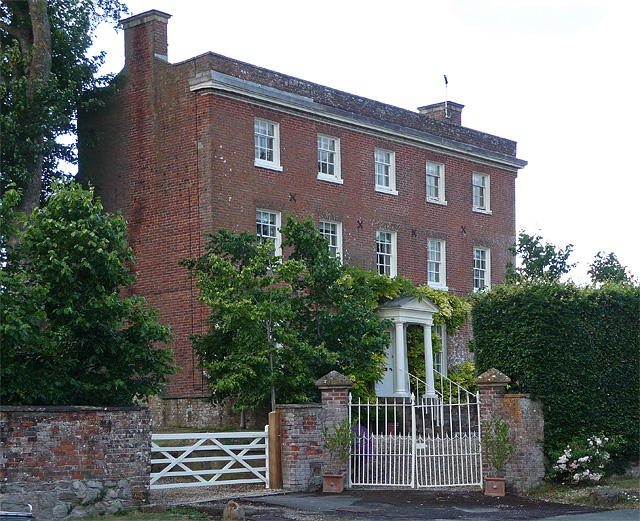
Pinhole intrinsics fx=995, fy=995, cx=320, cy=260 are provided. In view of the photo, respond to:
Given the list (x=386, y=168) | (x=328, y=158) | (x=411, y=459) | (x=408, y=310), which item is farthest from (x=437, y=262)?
(x=411, y=459)

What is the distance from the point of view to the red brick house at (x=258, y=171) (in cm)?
2669

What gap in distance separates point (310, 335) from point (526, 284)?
5.24m

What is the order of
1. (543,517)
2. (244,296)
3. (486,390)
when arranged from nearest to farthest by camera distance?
1. (543,517)
2. (486,390)
3. (244,296)

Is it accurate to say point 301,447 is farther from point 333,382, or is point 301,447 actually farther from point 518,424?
point 518,424

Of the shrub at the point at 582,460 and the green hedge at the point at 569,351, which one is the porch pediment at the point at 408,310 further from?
the shrub at the point at 582,460

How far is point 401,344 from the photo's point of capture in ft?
94.9

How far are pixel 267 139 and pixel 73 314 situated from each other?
41.4 ft

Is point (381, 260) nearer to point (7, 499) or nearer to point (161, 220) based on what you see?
point (161, 220)

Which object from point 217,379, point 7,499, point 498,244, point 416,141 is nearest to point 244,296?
point 217,379

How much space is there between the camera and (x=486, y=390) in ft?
61.2

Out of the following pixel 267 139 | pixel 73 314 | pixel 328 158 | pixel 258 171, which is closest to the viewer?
pixel 73 314

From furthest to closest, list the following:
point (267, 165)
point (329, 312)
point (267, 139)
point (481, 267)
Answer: point (481, 267), point (267, 139), point (267, 165), point (329, 312)

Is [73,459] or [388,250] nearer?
[73,459]

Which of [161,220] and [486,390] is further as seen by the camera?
[161,220]
